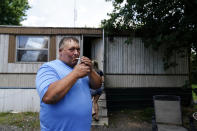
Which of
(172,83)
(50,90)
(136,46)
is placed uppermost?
(136,46)

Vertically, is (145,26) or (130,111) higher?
(145,26)

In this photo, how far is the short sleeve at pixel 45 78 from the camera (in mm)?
1117

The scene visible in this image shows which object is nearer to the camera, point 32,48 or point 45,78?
point 45,78

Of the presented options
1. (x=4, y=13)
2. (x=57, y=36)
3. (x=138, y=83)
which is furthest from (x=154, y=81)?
(x=4, y=13)

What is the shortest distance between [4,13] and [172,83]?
1783 cm

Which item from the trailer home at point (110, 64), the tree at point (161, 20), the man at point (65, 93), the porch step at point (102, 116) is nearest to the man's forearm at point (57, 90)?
the man at point (65, 93)

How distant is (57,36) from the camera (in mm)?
6926

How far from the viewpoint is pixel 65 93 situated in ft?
3.53

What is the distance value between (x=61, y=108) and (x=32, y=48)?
6.31 meters

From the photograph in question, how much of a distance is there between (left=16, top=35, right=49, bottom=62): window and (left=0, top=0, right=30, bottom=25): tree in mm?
12744

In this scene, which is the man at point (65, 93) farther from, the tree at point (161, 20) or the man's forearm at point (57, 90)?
the tree at point (161, 20)

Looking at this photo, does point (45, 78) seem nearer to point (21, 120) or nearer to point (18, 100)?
point (21, 120)

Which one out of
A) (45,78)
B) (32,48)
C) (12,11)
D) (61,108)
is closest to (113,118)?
(32,48)

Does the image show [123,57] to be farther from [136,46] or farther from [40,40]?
[40,40]
